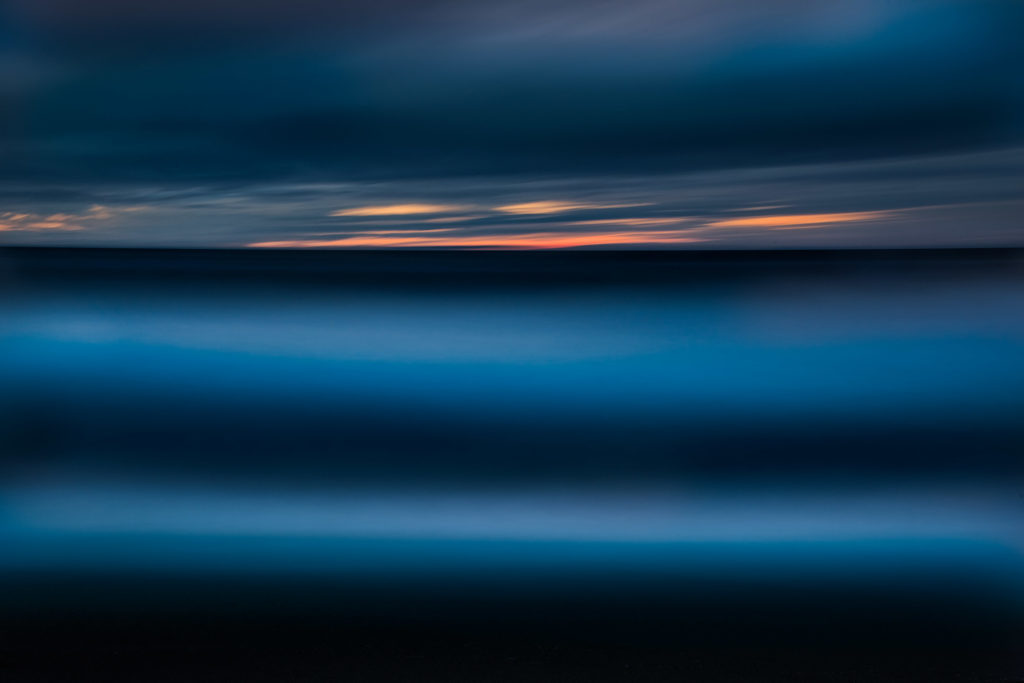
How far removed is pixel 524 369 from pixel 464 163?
11.1 inches

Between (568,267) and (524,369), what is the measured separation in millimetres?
149

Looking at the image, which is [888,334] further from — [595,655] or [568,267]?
[595,655]

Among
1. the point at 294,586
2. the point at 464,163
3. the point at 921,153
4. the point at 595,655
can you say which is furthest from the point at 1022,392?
the point at 294,586

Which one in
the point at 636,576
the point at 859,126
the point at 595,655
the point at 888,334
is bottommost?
the point at 595,655

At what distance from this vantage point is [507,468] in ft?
3.33

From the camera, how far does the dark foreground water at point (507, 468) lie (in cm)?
98

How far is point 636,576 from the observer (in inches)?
41.1

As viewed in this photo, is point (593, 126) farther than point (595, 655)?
No

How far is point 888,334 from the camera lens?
3.26 feet

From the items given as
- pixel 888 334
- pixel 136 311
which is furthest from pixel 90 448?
pixel 888 334

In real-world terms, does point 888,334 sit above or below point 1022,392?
above

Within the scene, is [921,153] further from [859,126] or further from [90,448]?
[90,448]

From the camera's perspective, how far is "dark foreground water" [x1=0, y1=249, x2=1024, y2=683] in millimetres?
985

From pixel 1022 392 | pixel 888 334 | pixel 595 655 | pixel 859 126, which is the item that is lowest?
pixel 595 655
